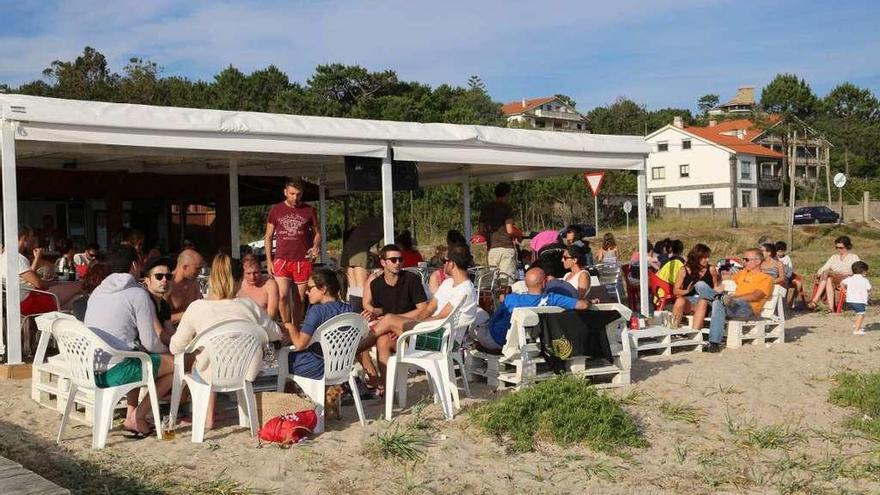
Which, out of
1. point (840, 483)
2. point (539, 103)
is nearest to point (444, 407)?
point (840, 483)

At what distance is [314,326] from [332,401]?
1.93ft

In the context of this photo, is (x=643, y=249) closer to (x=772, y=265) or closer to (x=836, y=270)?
(x=772, y=265)

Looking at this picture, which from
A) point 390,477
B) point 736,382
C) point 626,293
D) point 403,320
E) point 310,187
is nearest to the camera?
point 390,477

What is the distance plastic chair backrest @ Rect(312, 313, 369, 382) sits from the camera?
5.67 m

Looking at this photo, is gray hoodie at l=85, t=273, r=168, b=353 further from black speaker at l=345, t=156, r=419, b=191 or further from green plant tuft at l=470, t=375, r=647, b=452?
black speaker at l=345, t=156, r=419, b=191

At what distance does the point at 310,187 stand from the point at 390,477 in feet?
41.0

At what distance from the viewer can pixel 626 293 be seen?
12164 mm

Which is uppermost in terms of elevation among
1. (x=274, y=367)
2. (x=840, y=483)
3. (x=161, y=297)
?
(x=161, y=297)

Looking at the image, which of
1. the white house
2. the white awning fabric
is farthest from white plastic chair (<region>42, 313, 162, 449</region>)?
the white house

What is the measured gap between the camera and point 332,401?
602 cm

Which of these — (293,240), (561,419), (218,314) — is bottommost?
(561,419)

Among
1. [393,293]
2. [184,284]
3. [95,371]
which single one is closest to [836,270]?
[393,293]

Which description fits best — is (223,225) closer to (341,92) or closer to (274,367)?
(274,367)

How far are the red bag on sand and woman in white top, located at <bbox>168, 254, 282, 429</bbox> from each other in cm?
31
